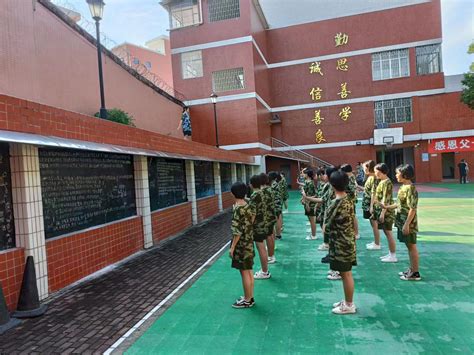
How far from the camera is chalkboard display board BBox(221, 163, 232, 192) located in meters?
14.4

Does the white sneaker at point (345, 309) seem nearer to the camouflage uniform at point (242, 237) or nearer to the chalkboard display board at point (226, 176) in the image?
the camouflage uniform at point (242, 237)

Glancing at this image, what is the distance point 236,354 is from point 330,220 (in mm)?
1653

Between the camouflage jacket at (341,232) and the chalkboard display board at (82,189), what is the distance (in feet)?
12.2

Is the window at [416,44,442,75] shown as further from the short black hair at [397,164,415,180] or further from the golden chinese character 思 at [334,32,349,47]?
the short black hair at [397,164,415,180]

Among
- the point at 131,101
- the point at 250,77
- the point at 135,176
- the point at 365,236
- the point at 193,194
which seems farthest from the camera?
the point at 250,77

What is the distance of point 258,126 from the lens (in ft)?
71.1

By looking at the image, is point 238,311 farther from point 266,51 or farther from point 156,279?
point 266,51

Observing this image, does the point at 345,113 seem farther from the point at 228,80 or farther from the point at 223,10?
the point at 223,10

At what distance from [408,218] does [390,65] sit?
22.7 meters

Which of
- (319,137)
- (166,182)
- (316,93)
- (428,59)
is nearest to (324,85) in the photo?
(316,93)

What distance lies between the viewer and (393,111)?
24000 millimetres

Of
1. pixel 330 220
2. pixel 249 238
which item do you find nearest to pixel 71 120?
pixel 249 238

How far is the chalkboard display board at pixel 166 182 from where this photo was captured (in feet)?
26.3

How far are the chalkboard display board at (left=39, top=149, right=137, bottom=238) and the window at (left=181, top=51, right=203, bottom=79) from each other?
1686 centimetres
